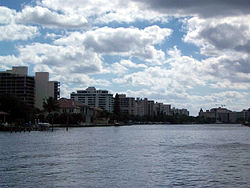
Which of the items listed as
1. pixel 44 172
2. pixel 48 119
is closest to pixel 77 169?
pixel 44 172

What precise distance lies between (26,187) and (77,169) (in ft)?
30.2

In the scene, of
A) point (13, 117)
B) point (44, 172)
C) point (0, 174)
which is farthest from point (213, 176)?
point (13, 117)

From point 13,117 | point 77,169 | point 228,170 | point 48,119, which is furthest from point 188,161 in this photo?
point 48,119

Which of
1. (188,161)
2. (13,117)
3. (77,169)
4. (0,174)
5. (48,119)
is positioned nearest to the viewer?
(0,174)

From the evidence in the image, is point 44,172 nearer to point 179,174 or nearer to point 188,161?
point 179,174

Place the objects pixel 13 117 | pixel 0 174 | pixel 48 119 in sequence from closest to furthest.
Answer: pixel 0 174
pixel 13 117
pixel 48 119

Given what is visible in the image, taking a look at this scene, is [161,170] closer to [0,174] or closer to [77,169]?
[77,169]

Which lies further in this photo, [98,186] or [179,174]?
[179,174]

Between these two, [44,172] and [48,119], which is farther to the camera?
[48,119]

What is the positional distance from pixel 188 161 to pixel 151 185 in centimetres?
1588

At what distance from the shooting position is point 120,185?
3159 cm

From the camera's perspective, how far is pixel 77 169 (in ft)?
129

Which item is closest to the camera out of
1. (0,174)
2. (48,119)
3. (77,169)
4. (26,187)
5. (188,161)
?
(26,187)

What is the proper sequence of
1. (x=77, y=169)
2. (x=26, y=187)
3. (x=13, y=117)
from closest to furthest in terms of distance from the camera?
(x=26, y=187) < (x=77, y=169) < (x=13, y=117)
